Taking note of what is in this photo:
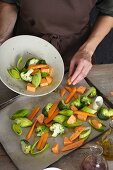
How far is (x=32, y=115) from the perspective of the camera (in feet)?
4.35

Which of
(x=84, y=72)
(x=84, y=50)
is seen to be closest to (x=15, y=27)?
(x=84, y=50)

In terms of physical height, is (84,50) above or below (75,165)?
above

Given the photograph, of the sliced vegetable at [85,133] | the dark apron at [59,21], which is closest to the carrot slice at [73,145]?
the sliced vegetable at [85,133]

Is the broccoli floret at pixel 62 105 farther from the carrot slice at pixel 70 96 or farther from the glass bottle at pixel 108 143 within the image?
the glass bottle at pixel 108 143

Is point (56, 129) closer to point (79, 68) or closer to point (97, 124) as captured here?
point (97, 124)

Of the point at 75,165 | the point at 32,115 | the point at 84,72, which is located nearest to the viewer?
the point at 75,165

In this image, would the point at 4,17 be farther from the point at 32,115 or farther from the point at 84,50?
the point at 32,115

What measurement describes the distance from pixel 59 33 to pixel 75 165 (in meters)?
0.67

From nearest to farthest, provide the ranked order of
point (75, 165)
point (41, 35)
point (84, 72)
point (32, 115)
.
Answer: point (75, 165) < point (32, 115) < point (84, 72) < point (41, 35)

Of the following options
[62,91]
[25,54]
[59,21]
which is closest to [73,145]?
[62,91]

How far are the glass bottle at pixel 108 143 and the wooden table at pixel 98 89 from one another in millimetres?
27

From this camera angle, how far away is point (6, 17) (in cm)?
172

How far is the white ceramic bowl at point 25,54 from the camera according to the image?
1387 millimetres

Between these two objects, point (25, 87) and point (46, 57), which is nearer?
point (25, 87)
